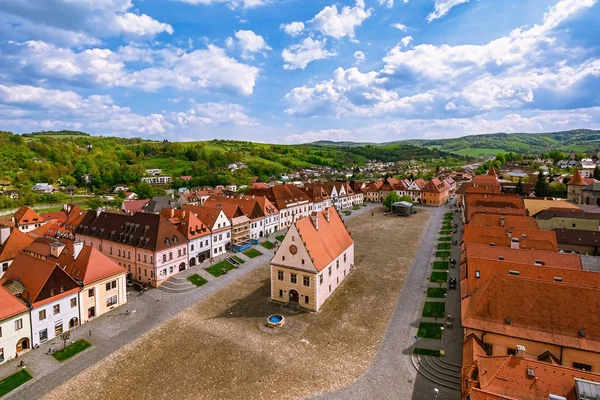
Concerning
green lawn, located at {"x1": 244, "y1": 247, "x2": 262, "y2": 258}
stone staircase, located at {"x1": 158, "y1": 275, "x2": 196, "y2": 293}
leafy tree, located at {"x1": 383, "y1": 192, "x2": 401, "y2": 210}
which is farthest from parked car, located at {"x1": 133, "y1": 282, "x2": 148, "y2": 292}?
leafy tree, located at {"x1": 383, "y1": 192, "x2": 401, "y2": 210}

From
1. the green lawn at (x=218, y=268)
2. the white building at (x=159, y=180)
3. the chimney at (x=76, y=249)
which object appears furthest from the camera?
the white building at (x=159, y=180)

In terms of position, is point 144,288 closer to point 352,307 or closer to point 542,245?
point 352,307

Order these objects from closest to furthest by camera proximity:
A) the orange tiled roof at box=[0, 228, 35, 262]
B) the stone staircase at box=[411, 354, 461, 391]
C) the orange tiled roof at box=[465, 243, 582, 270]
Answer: the stone staircase at box=[411, 354, 461, 391]
the orange tiled roof at box=[465, 243, 582, 270]
the orange tiled roof at box=[0, 228, 35, 262]

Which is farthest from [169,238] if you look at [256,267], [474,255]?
[474,255]

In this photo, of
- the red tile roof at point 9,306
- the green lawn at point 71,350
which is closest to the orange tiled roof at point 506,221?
the green lawn at point 71,350

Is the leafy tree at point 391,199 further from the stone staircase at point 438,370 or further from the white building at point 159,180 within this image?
the white building at point 159,180

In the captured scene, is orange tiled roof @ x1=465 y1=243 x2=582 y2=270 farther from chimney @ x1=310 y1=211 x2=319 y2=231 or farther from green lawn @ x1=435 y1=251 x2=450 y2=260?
chimney @ x1=310 y1=211 x2=319 y2=231
